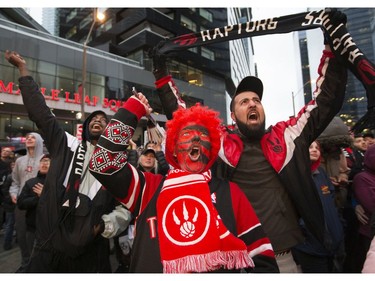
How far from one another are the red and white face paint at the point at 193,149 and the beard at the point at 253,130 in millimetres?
635

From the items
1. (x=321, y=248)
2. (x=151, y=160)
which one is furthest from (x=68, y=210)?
(x=321, y=248)

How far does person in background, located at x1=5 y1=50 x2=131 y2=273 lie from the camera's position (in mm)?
2467

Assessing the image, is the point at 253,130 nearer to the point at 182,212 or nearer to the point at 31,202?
the point at 182,212

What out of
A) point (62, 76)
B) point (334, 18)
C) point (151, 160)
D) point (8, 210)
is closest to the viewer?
point (334, 18)

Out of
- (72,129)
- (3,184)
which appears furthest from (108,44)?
(3,184)

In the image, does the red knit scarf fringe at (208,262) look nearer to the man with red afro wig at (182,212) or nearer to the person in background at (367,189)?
the man with red afro wig at (182,212)

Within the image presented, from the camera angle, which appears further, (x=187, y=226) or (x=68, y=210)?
(x=68, y=210)

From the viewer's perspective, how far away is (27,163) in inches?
203

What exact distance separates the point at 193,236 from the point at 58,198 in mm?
1552

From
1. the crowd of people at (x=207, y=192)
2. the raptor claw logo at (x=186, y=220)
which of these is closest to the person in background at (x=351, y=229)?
the crowd of people at (x=207, y=192)

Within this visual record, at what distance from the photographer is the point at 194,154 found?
1.96 meters

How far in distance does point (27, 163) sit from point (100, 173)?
170 inches

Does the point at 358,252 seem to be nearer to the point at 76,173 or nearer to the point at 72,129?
the point at 76,173

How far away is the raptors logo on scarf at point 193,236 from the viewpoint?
1.52 meters
